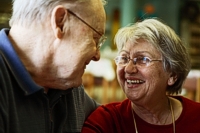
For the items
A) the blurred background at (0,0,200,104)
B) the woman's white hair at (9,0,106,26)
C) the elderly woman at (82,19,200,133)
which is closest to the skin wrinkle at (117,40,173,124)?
the elderly woman at (82,19,200,133)

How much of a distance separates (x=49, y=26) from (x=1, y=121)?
13.8 inches

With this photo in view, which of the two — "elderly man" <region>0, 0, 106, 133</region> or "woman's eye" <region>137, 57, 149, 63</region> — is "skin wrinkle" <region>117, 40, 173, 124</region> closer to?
"woman's eye" <region>137, 57, 149, 63</region>

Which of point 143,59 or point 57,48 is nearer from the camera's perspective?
point 57,48

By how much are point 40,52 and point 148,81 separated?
0.59 metres

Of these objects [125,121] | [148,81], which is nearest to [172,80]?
[148,81]

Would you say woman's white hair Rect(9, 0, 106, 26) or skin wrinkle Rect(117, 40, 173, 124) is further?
skin wrinkle Rect(117, 40, 173, 124)

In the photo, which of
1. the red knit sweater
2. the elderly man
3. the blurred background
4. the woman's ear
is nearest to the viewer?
the elderly man

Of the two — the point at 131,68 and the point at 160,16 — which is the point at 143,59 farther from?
the point at 160,16

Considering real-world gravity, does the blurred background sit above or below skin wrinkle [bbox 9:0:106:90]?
below

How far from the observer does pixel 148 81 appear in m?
1.64

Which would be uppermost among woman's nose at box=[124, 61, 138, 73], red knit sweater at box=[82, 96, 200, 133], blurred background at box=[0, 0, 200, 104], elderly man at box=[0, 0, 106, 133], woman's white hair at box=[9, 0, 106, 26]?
woman's white hair at box=[9, 0, 106, 26]

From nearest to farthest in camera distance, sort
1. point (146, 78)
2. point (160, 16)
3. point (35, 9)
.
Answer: point (35, 9) < point (146, 78) < point (160, 16)

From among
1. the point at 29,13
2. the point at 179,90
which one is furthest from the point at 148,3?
the point at 29,13

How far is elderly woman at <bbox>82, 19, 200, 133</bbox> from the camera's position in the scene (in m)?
1.64
